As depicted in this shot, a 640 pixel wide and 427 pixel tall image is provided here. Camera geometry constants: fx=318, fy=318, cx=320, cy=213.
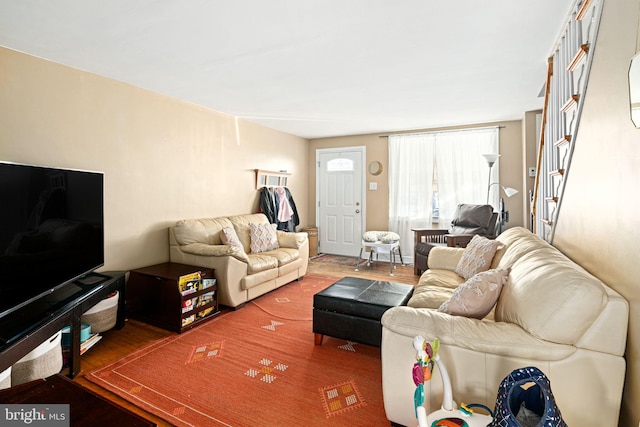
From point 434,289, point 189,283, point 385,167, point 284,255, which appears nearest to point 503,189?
→ point 385,167

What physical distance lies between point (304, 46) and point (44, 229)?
2172mm

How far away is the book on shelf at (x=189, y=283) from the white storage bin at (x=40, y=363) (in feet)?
3.07

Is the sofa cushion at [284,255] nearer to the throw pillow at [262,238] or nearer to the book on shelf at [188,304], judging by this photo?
A: the throw pillow at [262,238]

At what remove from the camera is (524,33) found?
2254mm

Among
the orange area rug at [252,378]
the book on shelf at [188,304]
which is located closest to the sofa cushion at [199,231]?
the book on shelf at [188,304]

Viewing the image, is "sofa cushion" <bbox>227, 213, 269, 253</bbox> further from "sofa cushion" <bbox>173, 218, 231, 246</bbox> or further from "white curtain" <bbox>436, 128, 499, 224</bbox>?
"white curtain" <bbox>436, 128, 499, 224</bbox>

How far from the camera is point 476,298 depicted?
1664mm

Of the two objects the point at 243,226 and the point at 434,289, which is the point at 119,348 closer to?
the point at 243,226

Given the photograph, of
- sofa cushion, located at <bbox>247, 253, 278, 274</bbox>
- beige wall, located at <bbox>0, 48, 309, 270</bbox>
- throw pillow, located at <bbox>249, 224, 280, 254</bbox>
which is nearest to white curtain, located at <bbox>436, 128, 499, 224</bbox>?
throw pillow, located at <bbox>249, 224, 280, 254</bbox>

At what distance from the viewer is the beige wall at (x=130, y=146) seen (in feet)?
8.36

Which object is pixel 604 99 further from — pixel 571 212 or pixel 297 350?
pixel 297 350

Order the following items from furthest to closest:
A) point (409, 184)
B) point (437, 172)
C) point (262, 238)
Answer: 1. point (409, 184)
2. point (437, 172)
3. point (262, 238)

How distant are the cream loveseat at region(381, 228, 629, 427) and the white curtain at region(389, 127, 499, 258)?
3651 millimetres

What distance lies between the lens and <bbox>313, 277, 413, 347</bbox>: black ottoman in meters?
A: 2.32
